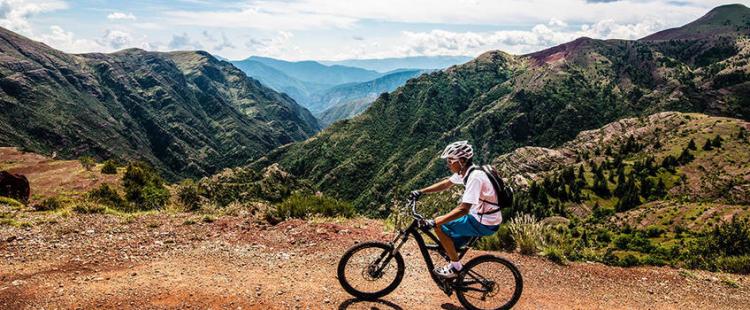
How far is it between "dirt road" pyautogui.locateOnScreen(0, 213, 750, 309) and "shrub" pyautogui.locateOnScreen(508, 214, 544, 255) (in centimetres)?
37

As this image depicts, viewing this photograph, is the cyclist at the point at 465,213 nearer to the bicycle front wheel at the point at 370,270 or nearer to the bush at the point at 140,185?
the bicycle front wheel at the point at 370,270

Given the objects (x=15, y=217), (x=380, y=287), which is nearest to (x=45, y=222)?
(x=15, y=217)

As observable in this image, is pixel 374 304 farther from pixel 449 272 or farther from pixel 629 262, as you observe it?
pixel 629 262

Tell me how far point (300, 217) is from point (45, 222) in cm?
765

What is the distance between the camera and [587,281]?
11.0 m

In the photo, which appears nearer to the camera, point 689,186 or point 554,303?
point 554,303

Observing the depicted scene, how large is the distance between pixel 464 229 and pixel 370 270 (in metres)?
2.08

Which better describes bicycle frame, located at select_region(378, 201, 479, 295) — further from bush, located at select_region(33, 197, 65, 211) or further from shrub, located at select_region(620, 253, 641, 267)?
bush, located at select_region(33, 197, 65, 211)

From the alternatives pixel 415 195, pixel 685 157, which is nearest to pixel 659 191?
pixel 685 157

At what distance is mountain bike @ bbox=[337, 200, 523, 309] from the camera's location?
8430 mm

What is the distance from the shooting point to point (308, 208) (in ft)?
51.1

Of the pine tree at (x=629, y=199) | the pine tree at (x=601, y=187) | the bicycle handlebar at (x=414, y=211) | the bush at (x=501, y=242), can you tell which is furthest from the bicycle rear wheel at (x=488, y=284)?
the pine tree at (x=601, y=187)

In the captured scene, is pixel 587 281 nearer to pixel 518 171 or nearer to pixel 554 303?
pixel 554 303

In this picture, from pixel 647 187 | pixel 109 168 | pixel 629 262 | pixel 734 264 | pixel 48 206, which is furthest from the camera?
pixel 647 187
